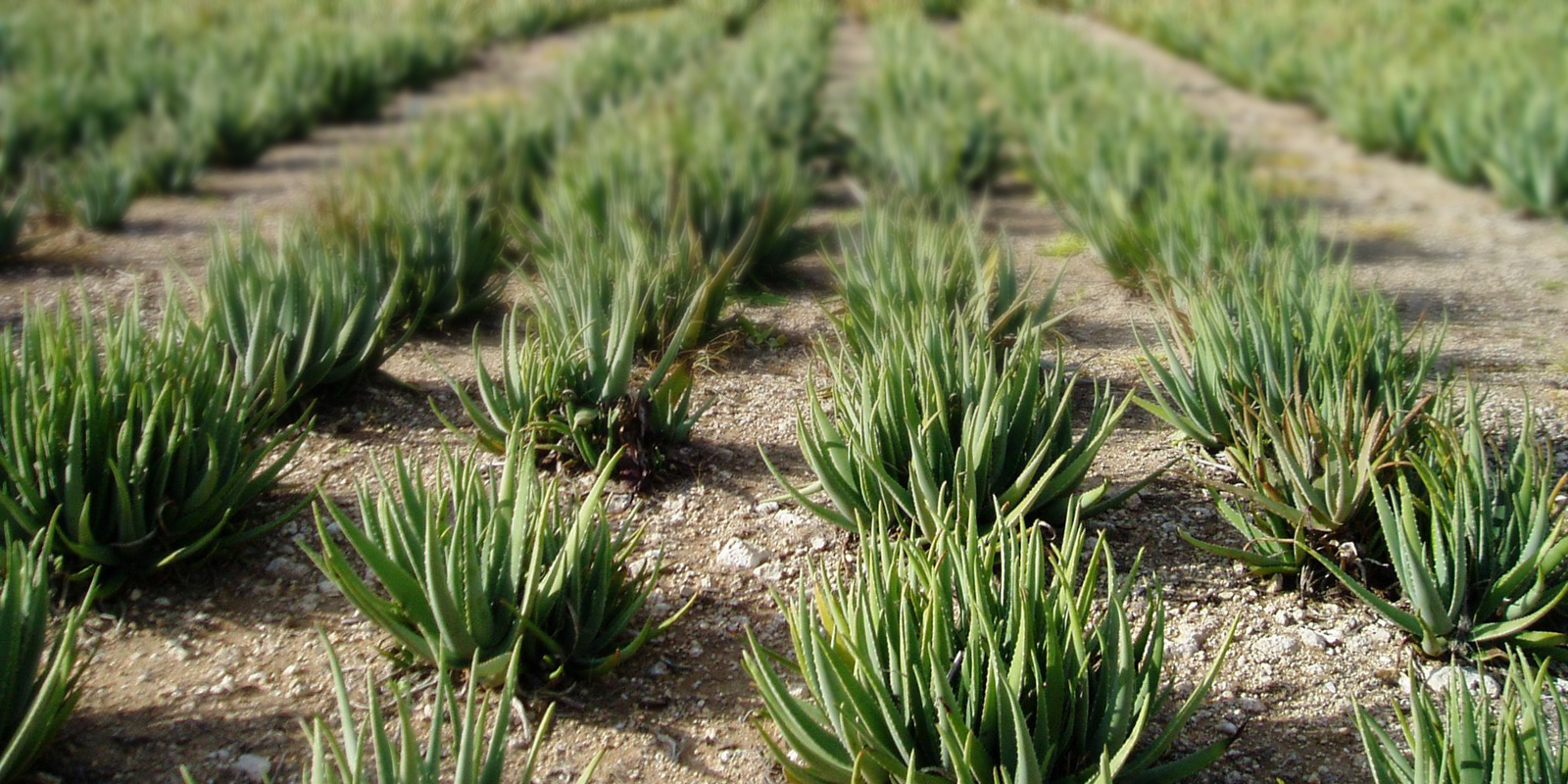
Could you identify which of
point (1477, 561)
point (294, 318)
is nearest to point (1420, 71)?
point (1477, 561)

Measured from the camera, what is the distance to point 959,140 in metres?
6.39

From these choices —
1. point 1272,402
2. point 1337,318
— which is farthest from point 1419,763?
point 1337,318

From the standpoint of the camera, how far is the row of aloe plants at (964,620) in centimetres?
213

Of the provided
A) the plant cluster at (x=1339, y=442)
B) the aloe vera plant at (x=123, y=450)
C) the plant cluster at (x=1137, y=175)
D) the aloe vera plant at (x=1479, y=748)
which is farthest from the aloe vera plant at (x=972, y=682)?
the plant cluster at (x=1137, y=175)

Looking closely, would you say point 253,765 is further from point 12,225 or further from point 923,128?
point 923,128

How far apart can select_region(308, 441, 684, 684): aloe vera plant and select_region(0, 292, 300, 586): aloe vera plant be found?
19.9 inches

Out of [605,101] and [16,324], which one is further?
[605,101]

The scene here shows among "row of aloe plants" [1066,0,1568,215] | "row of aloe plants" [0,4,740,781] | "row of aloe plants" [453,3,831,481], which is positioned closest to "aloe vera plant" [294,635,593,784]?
"row of aloe plants" [0,4,740,781]

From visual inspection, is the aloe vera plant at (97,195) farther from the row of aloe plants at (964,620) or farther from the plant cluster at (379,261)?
the row of aloe plants at (964,620)

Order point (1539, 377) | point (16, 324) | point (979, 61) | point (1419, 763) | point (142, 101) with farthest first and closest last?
point (979, 61) < point (142, 101) < point (16, 324) < point (1539, 377) < point (1419, 763)

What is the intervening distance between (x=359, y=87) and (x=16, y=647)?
24.3ft

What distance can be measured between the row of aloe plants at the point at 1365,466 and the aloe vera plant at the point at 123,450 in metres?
2.29

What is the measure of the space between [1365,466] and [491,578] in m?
1.89

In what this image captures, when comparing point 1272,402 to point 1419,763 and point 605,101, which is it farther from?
point 605,101
